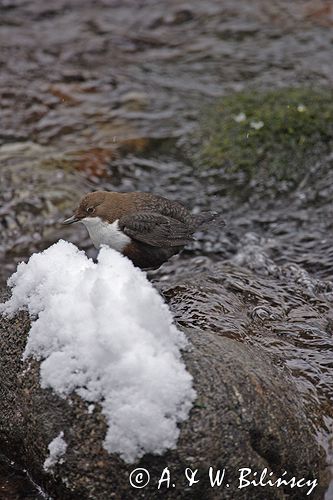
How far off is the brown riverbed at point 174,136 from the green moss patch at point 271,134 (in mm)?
187

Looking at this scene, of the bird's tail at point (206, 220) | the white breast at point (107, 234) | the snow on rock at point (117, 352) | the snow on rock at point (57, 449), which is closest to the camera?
the snow on rock at point (117, 352)

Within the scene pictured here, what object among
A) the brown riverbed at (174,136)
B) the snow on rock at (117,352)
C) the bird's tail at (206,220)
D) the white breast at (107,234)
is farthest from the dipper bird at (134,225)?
the snow on rock at (117,352)

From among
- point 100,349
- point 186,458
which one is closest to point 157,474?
point 186,458

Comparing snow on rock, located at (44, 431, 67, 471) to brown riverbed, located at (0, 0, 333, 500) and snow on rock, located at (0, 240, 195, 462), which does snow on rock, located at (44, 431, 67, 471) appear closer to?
snow on rock, located at (0, 240, 195, 462)

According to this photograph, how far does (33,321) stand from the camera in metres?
3.14

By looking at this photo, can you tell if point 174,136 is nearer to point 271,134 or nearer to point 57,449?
point 271,134

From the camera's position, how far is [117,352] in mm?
2795

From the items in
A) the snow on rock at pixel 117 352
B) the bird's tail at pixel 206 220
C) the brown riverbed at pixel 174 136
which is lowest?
the brown riverbed at pixel 174 136

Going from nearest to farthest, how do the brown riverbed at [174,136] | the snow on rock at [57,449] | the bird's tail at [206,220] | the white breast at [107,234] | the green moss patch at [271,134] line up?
1. the snow on rock at [57,449]
2. the brown riverbed at [174,136]
3. the white breast at [107,234]
4. the bird's tail at [206,220]
5. the green moss patch at [271,134]

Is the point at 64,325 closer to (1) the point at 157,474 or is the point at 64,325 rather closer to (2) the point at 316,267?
(1) the point at 157,474

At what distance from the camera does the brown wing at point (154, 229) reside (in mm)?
4625

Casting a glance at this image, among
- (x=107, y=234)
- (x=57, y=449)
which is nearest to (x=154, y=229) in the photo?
(x=107, y=234)

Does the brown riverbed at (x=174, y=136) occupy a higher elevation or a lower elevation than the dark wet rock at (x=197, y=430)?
lower

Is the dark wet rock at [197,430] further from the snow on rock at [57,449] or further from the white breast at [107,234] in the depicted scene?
the white breast at [107,234]
